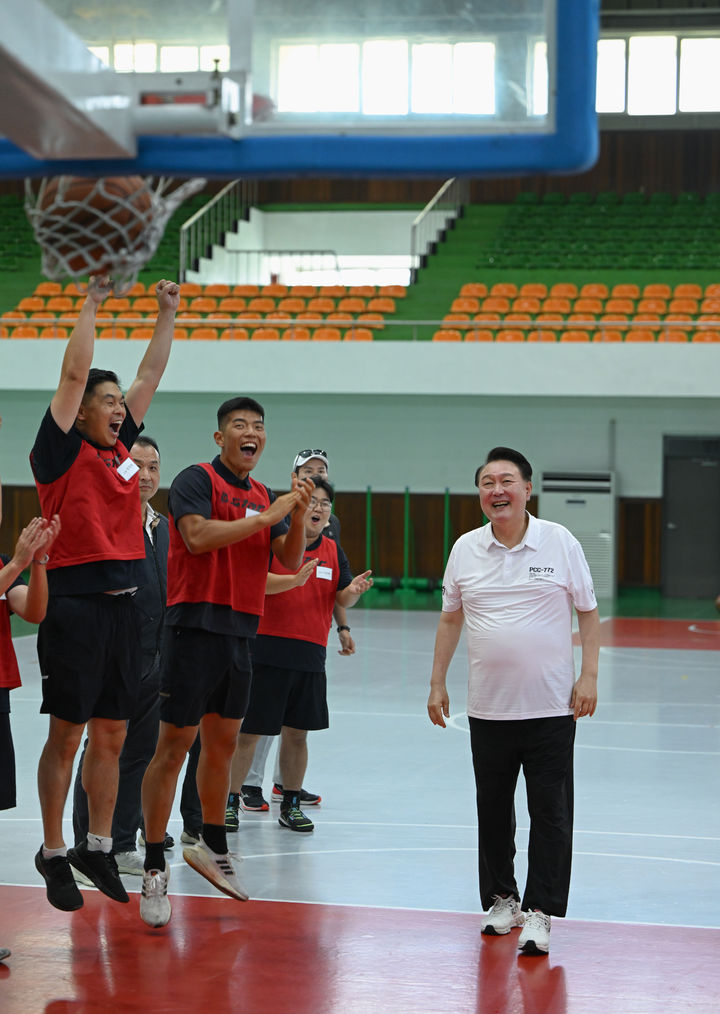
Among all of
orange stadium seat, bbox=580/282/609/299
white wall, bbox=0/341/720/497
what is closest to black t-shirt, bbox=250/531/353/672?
white wall, bbox=0/341/720/497

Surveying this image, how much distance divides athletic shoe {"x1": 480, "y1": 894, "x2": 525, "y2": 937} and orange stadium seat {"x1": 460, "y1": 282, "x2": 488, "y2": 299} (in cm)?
1739

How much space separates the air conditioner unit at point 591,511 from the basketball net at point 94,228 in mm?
16362

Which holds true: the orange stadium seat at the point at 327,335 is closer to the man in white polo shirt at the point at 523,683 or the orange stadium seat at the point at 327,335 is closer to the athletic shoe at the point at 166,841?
the athletic shoe at the point at 166,841

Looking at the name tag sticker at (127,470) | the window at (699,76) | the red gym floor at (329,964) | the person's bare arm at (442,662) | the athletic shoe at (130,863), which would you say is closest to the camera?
the red gym floor at (329,964)

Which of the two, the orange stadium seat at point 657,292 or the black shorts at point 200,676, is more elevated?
the orange stadium seat at point 657,292

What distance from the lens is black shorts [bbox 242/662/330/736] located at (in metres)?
6.48

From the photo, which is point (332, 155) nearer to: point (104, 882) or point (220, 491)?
point (220, 491)

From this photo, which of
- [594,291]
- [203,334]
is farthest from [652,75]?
[203,334]

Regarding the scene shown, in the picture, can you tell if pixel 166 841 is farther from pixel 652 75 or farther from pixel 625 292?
pixel 652 75

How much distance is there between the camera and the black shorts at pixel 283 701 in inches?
255

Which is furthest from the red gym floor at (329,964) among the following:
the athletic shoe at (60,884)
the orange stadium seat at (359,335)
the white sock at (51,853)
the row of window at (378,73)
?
the orange stadium seat at (359,335)

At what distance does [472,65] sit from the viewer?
3453mm

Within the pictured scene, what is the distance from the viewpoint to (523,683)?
188 inches

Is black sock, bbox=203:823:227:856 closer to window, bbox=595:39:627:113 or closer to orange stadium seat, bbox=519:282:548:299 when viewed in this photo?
orange stadium seat, bbox=519:282:548:299
